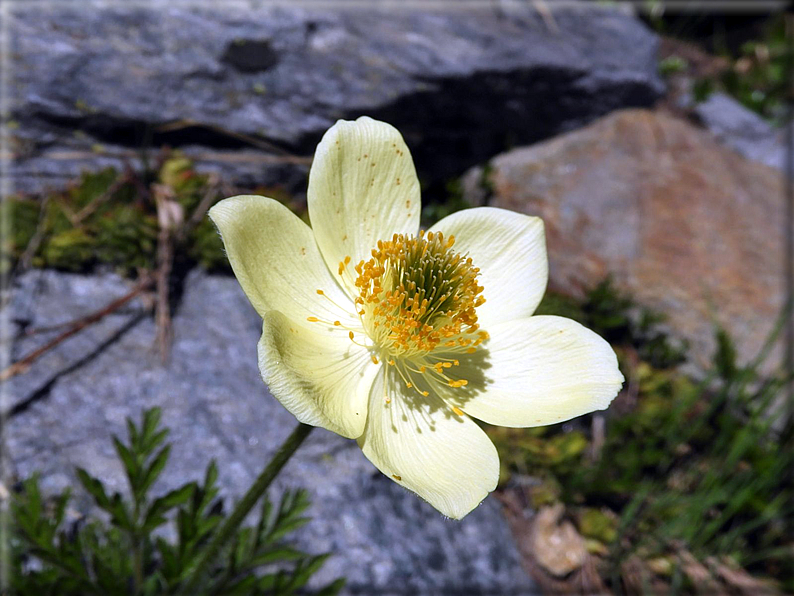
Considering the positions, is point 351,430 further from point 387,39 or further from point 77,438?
point 387,39

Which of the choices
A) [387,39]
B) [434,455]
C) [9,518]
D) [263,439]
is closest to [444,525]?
[263,439]

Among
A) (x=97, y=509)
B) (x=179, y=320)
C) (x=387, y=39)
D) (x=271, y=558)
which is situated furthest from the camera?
(x=387, y=39)

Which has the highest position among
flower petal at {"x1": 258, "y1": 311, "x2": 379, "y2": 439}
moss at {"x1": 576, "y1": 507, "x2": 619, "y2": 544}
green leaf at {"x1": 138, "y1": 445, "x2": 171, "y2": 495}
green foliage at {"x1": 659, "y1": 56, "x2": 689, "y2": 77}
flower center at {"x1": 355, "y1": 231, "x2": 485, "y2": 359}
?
green foliage at {"x1": 659, "y1": 56, "x2": 689, "y2": 77}

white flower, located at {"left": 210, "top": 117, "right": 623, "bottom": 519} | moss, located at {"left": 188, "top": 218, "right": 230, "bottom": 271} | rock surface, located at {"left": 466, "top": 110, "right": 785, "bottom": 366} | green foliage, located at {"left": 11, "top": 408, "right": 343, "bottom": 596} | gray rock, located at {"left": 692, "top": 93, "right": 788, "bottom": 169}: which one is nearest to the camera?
white flower, located at {"left": 210, "top": 117, "right": 623, "bottom": 519}

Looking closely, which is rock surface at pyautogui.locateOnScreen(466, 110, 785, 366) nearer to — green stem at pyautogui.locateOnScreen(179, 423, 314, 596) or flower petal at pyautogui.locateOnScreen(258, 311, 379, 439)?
flower petal at pyautogui.locateOnScreen(258, 311, 379, 439)

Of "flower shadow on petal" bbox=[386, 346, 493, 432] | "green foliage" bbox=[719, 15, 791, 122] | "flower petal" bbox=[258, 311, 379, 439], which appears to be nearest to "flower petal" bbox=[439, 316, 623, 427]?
"flower shadow on petal" bbox=[386, 346, 493, 432]

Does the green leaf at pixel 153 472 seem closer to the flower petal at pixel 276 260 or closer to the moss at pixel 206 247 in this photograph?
the flower petal at pixel 276 260
